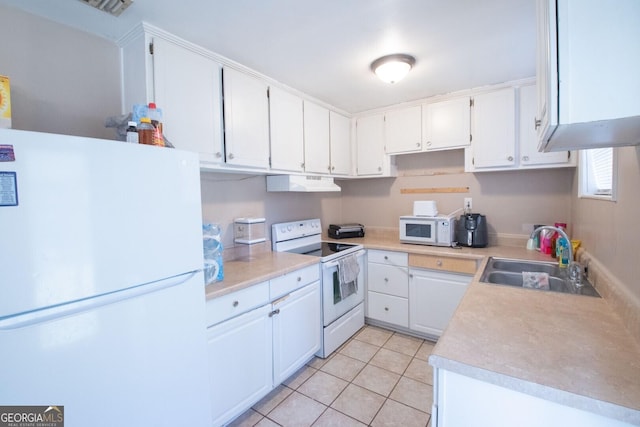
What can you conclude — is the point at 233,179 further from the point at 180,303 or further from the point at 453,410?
the point at 453,410

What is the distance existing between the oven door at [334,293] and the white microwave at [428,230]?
1.88ft

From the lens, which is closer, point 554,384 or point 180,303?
point 554,384

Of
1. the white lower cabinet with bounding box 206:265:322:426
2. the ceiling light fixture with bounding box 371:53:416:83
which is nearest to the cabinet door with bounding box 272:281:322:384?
the white lower cabinet with bounding box 206:265:322:426

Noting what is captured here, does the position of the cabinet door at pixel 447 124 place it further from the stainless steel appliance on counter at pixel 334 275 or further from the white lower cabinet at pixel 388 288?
the stainless steel appliance on counter at pixel 334 275

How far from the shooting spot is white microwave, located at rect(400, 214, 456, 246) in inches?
103

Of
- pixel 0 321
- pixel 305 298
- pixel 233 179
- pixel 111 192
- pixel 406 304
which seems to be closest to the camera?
pixel 0 321

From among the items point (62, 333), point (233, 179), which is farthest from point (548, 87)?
point (233, 179)

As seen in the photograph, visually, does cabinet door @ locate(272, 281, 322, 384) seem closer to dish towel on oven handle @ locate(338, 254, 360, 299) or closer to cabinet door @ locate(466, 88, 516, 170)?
dish towel on oven handle @ locate(338, 254, 360, 299)

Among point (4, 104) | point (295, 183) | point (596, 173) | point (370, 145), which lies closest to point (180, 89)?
point (4, 104)

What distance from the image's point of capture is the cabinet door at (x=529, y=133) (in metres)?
2.27

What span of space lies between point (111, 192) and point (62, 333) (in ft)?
1.61

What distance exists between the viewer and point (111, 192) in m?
1.01

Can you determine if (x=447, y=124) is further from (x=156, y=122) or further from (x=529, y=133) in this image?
(x=156, y=122)
